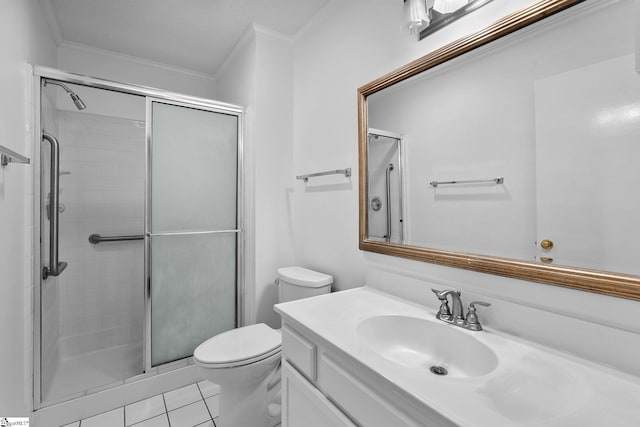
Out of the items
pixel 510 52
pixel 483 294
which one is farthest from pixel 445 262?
pixel 510 52

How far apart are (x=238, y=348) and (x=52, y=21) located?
247 cm

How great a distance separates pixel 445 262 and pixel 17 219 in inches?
74.3

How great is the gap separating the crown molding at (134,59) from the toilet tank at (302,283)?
7.14ft

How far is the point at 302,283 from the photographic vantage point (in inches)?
66.9

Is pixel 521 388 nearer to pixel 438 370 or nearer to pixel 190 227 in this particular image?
pixel 438 370

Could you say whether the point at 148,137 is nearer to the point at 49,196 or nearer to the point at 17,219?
the point at 49,196

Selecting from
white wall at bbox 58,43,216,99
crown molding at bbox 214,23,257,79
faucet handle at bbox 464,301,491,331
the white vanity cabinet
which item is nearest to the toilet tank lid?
the white vanity cabinet

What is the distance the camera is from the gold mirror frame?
0.72m

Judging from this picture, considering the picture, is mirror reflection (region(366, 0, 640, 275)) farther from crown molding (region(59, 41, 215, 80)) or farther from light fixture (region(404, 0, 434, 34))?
crown molding (region(59, 41, 215, 80))

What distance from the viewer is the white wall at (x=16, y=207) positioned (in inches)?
44.7

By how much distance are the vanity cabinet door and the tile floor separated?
80 centimetres

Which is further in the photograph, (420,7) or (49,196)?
(49,196)

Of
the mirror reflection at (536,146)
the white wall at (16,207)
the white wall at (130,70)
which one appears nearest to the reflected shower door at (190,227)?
the white wall at (16,207)

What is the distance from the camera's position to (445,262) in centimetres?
107
